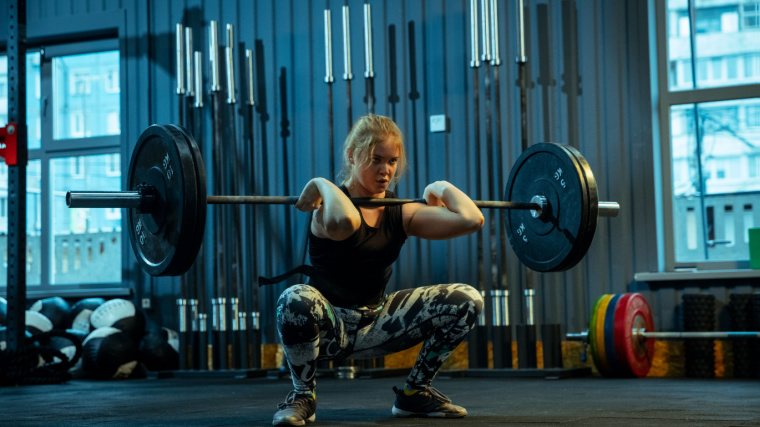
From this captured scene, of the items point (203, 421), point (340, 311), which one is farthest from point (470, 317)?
point (203, 421)

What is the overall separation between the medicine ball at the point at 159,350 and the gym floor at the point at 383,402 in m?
0.55

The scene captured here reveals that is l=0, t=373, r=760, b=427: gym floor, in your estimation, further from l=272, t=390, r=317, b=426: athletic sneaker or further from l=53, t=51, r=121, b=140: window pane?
l=53, t=51, r=121, b=140: window pane

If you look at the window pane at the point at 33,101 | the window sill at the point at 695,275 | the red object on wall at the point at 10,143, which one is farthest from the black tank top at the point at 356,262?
the window pane at the point at 33,101

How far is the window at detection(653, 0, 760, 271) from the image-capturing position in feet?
15.7

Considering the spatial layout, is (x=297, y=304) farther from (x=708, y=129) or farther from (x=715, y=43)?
(x=715, y=43)

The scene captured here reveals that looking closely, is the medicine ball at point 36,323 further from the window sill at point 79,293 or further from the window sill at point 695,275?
the window sill at point 695,275

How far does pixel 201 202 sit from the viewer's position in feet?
7.59

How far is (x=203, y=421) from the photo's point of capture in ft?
8.46

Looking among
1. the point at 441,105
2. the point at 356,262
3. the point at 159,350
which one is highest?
the point at 441,105

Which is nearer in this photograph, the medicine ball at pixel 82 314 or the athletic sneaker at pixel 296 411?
the athletic sneaker at pixel 296 411

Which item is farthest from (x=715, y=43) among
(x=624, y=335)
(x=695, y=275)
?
(x=624, y=335)

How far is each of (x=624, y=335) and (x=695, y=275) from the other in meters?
0.58

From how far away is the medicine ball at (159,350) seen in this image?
5.34 m

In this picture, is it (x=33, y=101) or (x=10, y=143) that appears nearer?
(x=10, y=143)
